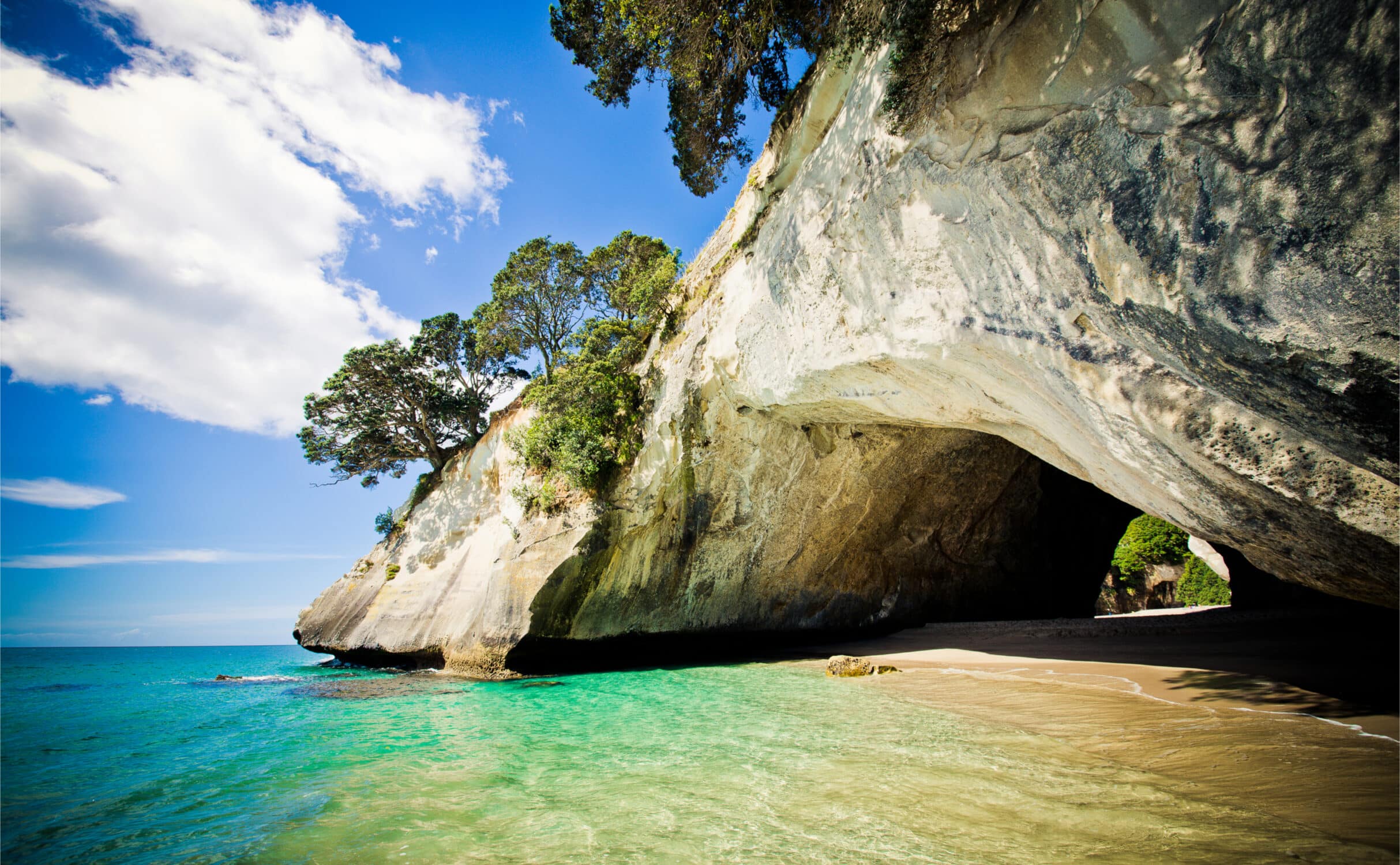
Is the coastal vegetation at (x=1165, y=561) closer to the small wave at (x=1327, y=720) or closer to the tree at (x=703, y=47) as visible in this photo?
the small wave at (x=1327, y=720)

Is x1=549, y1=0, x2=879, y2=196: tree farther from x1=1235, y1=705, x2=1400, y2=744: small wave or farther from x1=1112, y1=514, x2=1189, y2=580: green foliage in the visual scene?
x1=1112, y1=514, x2=1189, y2=580: green foliage

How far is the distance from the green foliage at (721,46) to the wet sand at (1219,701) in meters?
6.04

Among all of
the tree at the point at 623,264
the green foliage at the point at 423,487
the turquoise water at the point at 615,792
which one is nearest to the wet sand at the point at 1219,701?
the turquoise water at the point at 615,792

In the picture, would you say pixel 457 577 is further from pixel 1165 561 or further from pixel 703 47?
pixel 1165 561

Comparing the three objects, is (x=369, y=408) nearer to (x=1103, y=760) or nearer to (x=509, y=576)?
(x=509, y=576)

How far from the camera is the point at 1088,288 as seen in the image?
4453mm

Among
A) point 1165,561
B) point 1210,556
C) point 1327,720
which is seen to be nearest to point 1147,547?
point 1165,561

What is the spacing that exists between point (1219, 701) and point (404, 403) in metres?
20.7

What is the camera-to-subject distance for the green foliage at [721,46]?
17.6ft

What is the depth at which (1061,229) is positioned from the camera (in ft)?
14.8

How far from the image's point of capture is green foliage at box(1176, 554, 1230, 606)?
22766mm

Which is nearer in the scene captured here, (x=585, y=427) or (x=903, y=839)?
(x=903, y=839)

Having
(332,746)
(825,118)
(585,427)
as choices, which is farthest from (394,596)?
(825,118)

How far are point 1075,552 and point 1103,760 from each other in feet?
62.1
